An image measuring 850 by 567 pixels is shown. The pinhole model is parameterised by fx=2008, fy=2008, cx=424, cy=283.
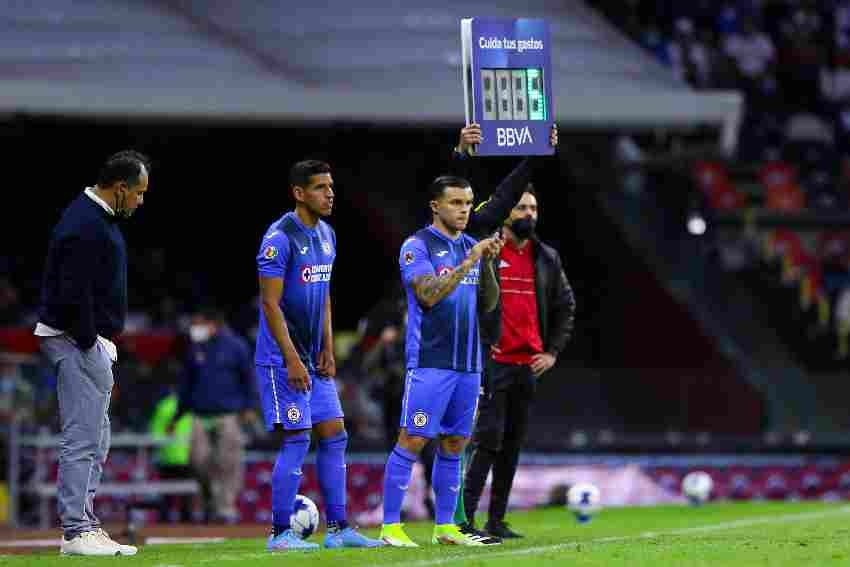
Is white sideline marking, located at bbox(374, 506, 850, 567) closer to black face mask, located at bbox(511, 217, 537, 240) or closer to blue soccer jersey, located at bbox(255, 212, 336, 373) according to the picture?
blue soccer jersey, located at bbox(255, 212, 336, 373)

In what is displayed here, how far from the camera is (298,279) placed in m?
11.1

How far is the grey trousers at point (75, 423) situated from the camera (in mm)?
10820

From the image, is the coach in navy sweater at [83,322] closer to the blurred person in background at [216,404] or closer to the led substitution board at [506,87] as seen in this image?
the led substitution board at [506,87]

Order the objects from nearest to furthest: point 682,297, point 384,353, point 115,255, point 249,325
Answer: point 115,255 < point 384,353 < point 249,325 < point 682,297

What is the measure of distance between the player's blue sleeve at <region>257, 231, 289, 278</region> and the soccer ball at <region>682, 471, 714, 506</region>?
9429mm

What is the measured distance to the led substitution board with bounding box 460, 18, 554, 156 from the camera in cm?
1138

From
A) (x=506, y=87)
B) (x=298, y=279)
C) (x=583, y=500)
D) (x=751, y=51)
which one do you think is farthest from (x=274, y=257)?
(x=751, y=51)

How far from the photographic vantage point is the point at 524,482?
2131 centimetres

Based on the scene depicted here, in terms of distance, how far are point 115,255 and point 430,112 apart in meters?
15.1

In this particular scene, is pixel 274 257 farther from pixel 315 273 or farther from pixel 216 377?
pixel 216 377

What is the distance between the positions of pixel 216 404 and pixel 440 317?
9.14 meters

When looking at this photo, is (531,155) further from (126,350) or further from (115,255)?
(126,350)

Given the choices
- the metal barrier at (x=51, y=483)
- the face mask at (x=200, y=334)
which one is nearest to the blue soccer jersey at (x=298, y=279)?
the face mask at (x=200, y=334)

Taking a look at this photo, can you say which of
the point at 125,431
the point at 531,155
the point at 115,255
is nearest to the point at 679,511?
the point at 125,431
